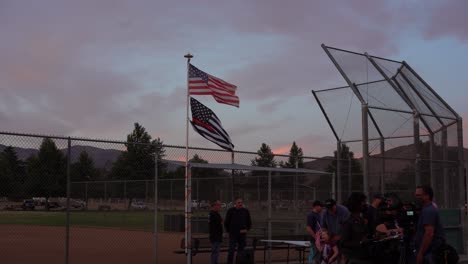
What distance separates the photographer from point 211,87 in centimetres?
1330

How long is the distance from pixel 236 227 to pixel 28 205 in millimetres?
4321

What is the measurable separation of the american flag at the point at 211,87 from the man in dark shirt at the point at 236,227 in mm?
2396

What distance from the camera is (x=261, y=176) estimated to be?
18.0 m

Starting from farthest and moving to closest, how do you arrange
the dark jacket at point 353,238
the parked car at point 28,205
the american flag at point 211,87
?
1. the american flag at point 211,87
2. the parked car at point 28,205
3. the dark jacket at point 353,238

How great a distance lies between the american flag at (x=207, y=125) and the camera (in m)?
13.1

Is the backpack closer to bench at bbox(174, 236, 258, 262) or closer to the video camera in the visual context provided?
the video camera

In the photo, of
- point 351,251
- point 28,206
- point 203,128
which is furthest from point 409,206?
point 28,206

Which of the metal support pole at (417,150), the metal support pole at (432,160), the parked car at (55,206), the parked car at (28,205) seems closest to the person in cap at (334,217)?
the parked car at (28,205)

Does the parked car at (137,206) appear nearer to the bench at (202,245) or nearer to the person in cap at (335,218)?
the bench at (202,245)

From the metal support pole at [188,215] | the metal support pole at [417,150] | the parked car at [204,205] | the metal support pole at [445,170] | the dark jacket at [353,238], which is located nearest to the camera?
the dark jacket at [353,238]

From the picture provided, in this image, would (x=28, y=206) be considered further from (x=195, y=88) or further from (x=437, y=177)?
(x=437, y=177)

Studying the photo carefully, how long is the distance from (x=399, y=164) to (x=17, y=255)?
11.0 metres

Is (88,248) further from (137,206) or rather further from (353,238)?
(353,238)

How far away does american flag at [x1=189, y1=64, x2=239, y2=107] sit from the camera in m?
13.2
